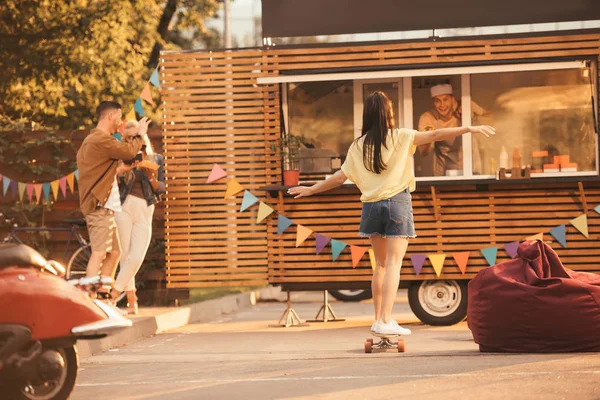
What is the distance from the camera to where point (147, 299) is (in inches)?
596

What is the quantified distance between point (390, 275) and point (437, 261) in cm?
334

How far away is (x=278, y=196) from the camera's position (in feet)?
43.9

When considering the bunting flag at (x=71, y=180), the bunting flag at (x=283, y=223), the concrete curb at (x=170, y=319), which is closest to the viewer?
the concrete curb at (x=170, y=319)

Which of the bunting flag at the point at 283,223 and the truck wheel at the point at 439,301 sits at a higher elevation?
the bunting flag at the point at 283,223

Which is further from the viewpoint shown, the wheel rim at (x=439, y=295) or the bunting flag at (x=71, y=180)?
the bunting flag at (x=71, y=180)

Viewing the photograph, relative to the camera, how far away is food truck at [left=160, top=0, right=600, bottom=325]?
42.9 ft

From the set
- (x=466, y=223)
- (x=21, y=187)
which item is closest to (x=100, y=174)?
(x=21, y=187)

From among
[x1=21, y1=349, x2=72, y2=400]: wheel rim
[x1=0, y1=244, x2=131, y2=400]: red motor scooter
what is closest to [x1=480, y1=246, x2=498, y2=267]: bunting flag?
[x1=0, y1=244, x2=131, y2=400]: red motor scooter

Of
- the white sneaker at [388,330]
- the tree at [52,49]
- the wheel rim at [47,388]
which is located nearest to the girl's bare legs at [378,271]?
the white sneaker at [388,330]

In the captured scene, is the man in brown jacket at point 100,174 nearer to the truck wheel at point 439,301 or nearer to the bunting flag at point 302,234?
the bunting flag at point 302,234

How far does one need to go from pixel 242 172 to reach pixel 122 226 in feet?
4.87

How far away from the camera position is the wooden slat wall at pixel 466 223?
13031 mm

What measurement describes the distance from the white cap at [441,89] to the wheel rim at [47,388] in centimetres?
757

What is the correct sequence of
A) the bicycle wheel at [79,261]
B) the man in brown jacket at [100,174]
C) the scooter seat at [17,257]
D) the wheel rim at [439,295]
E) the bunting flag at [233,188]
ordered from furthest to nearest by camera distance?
the bicycle wheel at [79,261] → the bunting flag at [233,188] → the wheel rim at [439,295] → the man in brown jacket at [100,174] → the scooter seat at [17,257]
